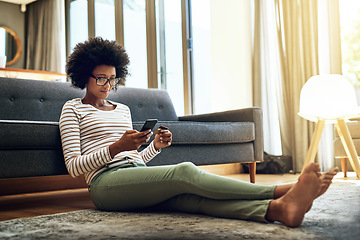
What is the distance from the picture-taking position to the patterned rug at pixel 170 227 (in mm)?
1192

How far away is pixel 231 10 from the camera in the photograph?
4469mm

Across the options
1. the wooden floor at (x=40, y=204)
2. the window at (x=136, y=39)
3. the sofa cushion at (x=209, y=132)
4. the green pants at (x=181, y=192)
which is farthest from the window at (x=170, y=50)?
the green pants at (x=181, y=192)

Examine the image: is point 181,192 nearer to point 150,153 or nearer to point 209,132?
point 150,153

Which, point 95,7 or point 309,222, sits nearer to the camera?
point 309,222

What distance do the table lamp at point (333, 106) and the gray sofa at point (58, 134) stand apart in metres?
0.49

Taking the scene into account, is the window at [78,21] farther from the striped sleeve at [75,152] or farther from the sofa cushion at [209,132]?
the striped sleeve at [75,152]

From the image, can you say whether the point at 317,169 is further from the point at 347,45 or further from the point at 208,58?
the point at 347,45

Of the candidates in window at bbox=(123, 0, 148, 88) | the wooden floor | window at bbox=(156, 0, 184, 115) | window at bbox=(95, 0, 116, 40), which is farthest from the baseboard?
window at bbox=(95, 0, 116, 40)

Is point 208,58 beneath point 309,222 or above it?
above

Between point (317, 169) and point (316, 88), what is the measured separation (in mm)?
2030

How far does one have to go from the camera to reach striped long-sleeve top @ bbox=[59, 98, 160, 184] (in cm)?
166

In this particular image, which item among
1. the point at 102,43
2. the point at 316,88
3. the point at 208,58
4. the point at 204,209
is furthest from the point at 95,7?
the point at 204,209

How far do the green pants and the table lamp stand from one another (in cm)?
184

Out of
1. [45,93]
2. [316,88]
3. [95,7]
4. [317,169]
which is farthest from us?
[95,7]
